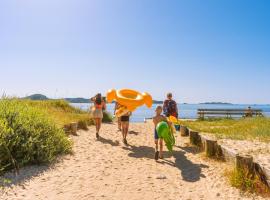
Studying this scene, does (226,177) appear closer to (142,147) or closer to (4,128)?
(142,147)

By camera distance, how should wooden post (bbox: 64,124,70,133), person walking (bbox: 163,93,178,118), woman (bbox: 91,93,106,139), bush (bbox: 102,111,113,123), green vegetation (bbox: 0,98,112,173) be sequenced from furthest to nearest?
bush (bbox: 102,111,113,123)
woman (bbox: 91,93,106,139)
wooden post (bbox: 64,124,70,133)
person walking (bbox: 163,93,178,118)
green vegetation (bbox: 0,98,112,173)

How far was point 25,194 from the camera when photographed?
5.50 meters

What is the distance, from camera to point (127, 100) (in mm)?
10781

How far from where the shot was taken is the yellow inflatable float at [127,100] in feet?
35.3

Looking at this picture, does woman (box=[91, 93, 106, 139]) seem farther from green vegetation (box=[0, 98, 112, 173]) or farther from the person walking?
green vegetation (box=[0, 98, 112, 173])

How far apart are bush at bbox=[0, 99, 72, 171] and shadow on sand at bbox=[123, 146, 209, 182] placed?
90.9 inches

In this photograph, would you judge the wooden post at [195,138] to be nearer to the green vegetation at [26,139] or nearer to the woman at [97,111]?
the woman at [97,111]

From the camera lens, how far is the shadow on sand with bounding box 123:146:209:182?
23.1 ft

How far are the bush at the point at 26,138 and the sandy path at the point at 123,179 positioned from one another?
334mm

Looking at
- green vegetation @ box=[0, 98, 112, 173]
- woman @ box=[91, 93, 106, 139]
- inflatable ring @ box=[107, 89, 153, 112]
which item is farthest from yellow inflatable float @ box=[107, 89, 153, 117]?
green vegetation @ box=[0, 98, 112, 173]

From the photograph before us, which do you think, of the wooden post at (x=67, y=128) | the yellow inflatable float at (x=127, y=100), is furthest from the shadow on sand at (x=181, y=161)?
the wooden post at (x=67, y=128)

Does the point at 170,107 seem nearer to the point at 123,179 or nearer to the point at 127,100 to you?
the point at 127,100

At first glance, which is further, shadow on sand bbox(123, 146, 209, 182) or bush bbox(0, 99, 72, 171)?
shadow on sand bbox(123, 146, 209, 182)

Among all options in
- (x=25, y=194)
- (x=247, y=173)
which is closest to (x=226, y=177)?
(x=247, y=173)
